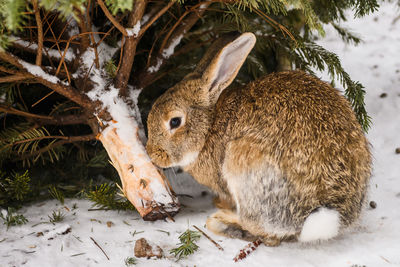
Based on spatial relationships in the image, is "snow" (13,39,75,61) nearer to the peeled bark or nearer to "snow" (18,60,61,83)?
"snow" (18,60,61,83)

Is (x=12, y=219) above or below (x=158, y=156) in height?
below

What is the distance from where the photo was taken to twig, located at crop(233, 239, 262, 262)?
2219 millimetres

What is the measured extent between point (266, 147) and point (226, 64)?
61 cm

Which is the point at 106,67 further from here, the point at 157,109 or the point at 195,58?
the point at 195,58

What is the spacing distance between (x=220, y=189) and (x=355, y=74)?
215cm

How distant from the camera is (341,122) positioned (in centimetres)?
227

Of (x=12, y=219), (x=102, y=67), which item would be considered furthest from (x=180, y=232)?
(x=102, y=67)

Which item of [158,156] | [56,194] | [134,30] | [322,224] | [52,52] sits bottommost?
[56,194]

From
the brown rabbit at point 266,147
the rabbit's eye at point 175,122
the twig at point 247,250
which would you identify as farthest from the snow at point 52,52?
the twig at point 247,250

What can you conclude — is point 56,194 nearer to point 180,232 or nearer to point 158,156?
point 158,156

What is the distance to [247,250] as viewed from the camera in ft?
7.51

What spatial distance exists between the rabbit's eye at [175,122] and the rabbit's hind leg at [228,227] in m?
0.64

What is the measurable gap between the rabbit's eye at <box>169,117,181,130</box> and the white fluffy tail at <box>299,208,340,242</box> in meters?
0.99

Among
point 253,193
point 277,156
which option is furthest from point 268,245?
point 277,156
